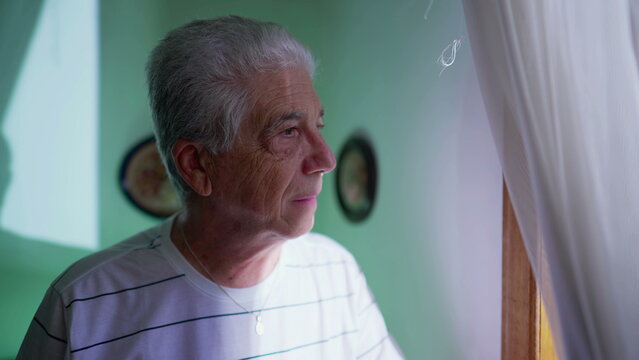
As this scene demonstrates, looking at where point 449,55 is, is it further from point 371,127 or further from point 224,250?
point 371,127

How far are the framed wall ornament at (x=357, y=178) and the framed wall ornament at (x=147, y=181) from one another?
0.68m

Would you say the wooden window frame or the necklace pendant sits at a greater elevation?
the wooden window frame

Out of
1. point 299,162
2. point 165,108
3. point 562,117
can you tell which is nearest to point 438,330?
point 299,162

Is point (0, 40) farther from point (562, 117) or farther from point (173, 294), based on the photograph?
point (562, 117)

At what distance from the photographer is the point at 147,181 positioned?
78.5 inches

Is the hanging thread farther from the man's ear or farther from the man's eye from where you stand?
the man's ear

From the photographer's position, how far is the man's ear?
999mm

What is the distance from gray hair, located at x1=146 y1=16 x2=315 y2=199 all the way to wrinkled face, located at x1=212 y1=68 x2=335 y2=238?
3 cm

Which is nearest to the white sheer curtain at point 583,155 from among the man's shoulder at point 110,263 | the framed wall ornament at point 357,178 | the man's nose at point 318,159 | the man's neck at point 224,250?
the man's nose at point 318,159

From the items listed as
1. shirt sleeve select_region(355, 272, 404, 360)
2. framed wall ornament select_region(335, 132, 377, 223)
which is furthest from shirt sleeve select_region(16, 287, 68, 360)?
framed wall ornament select_region(335, 132, 377, 223)

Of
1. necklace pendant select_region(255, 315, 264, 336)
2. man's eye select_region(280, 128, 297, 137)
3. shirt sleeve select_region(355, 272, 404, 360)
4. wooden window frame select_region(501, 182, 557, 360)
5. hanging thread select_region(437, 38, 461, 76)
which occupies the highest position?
hanging thread select_region(437, 38, 461, 76)

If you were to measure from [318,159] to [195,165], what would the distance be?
0.86 ft

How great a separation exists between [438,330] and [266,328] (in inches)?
14.9

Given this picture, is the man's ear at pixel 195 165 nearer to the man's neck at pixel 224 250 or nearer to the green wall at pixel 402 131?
the man's neck at pixel 224 250
